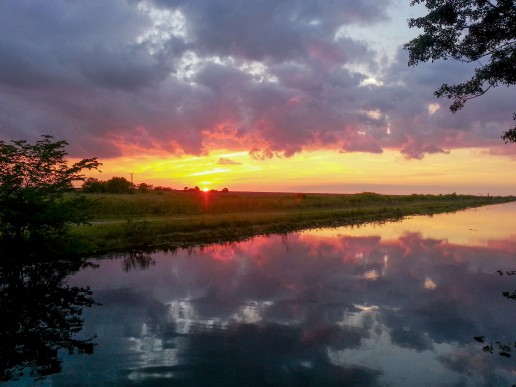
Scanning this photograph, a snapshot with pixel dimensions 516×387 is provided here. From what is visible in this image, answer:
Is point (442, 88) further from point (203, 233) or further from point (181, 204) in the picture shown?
point (181, 204)

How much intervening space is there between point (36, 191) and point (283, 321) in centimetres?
1332

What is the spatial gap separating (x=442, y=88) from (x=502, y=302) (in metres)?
8.51

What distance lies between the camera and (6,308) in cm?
1313

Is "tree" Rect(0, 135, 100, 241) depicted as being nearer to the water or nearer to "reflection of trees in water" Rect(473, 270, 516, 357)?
the water

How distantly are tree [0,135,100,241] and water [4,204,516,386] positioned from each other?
274cm

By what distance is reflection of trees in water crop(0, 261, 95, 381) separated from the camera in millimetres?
9703

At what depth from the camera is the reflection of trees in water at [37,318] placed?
9.70 metres

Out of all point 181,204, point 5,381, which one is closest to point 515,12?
point 5,381

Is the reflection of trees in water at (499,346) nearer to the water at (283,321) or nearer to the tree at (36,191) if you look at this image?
the water at (283,321)

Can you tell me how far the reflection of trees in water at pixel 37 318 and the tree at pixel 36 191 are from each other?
2128 mm

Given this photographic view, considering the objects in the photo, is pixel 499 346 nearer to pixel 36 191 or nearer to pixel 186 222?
pixel 36 191

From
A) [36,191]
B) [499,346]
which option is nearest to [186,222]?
[36,191]

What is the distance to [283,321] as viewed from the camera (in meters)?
12.3

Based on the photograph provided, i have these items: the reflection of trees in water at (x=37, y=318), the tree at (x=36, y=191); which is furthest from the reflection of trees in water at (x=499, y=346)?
the tree at (x=36, y=191)
